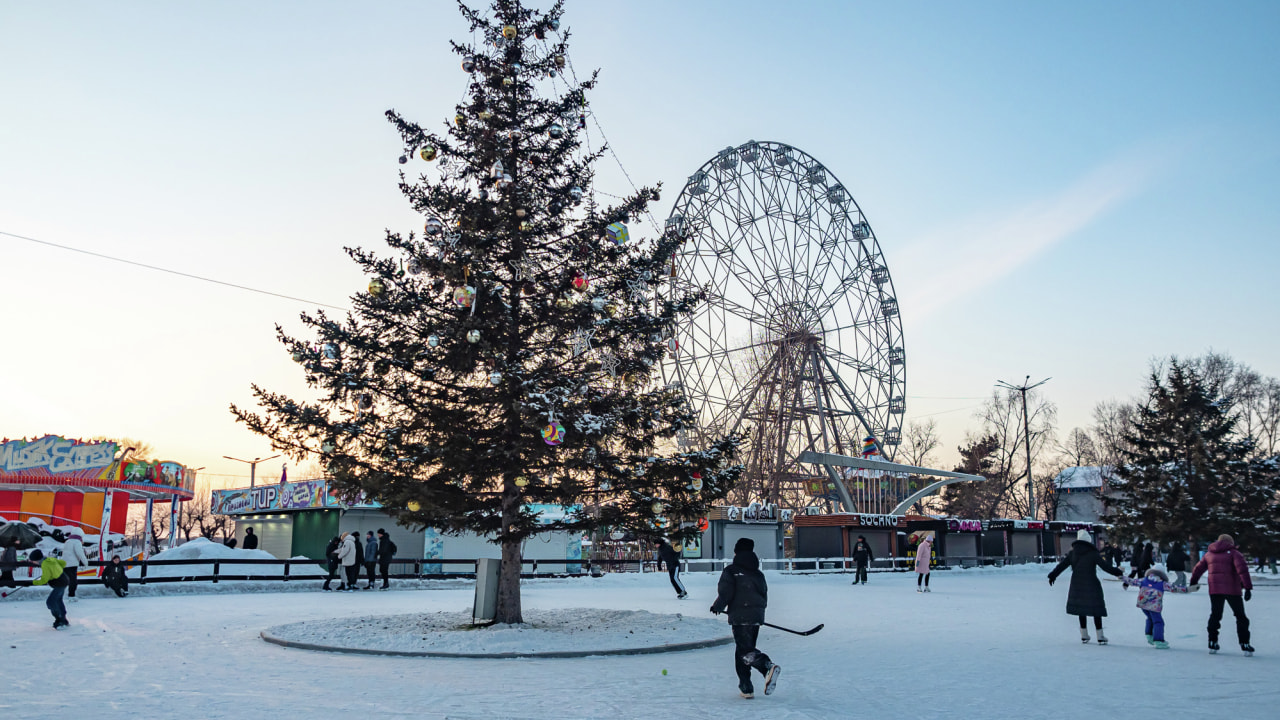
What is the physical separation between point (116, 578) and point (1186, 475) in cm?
3598

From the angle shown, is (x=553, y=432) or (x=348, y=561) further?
(x=348, y=561)

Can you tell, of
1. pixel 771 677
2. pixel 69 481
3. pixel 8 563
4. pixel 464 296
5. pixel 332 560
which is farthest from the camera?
pixel 69 481

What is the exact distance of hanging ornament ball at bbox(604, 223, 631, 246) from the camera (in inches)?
608

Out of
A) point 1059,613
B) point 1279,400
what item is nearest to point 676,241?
point 1059,613

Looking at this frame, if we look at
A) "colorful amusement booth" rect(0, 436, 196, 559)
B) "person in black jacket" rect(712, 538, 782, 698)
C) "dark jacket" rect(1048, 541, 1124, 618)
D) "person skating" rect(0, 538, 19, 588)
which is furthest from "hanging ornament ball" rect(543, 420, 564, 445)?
"colorful amusement booth" rect(0, 436, 196, 559)

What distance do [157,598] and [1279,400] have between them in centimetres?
6554

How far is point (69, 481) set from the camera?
28344mm

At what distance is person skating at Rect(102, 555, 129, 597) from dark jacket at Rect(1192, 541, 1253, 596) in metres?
22.0

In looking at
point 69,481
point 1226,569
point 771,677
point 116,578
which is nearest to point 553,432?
point 771,677

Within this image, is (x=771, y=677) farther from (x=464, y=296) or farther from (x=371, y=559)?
(x=371, y=559)

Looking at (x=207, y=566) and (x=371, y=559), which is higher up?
(x=371, y=559)

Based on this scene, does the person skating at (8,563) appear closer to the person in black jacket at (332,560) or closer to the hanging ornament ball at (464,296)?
the person in black jacket at (332,560)

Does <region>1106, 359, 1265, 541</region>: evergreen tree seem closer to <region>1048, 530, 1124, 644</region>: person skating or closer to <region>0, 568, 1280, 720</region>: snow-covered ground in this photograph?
<region>0, 568, 1280, 720</region>: snow-covered ground

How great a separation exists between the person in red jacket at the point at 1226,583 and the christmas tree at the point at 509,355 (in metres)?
6.81
